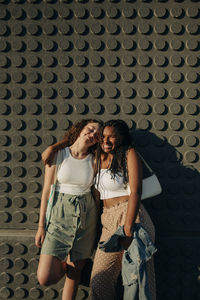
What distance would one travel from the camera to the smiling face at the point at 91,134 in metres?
2.06

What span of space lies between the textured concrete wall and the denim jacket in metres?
0.51

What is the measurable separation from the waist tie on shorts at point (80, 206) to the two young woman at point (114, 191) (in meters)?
0.14

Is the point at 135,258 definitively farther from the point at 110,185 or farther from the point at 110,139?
the point at 110,139

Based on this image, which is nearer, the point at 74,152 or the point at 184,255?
the point at 74,152

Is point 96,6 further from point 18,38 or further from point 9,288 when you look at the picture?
point 9,288

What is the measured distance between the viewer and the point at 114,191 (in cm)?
204

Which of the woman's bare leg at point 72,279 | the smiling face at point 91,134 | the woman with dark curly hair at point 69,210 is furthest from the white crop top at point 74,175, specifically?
the woman's bare leg at point 72,279

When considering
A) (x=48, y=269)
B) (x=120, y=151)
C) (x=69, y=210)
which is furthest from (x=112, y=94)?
(x=48, y=269)

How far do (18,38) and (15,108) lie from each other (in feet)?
1.88

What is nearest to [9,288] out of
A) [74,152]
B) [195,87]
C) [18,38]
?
[74,152]

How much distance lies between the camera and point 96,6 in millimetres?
2332

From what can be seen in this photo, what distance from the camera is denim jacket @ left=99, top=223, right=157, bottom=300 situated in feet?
6.19

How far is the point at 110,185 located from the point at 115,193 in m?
0.08

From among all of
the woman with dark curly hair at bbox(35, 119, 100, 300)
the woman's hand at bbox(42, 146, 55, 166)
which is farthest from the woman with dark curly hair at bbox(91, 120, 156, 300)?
the woman's hand at bbox(42, 146, 55, 166)
